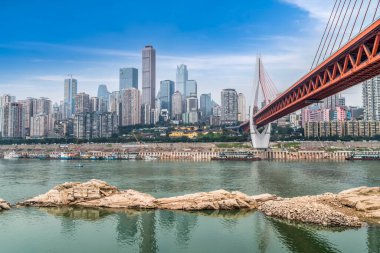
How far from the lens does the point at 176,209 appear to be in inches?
966

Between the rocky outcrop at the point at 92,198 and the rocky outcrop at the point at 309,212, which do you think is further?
the rocky outcrop at the point at 92,198

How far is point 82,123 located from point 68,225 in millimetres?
119723

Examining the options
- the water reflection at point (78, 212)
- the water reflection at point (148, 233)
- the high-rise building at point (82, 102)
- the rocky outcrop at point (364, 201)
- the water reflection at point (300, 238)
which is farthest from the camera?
the high-rise building at point (82, 102)

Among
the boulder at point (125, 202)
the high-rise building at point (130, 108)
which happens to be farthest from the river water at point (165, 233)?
the high-rise building at point (130, 108)

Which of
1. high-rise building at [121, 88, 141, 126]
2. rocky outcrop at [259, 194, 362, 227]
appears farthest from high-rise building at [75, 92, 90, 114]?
rocky outcrop at [259, 194, 362, 227]

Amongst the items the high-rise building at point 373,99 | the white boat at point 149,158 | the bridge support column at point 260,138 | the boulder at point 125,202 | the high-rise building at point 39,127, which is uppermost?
the high-rise building at point 373,99

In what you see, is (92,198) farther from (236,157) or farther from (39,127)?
(39,127)

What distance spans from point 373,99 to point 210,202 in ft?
437

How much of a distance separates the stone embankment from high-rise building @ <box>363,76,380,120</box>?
124 m

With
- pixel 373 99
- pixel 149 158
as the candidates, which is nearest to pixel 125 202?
pixel 149 158

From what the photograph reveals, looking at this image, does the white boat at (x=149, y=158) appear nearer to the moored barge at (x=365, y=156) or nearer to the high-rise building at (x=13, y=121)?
the moored barge at (x=365, y=156)

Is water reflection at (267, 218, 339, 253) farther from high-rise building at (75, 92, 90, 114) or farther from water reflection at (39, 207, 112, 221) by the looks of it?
high-rise building at (75, 92, 90, 114)

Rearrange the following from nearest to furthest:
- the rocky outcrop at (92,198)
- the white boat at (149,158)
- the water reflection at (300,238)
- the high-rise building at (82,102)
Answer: the water reflection at (300,238), the rocky outcrop at (92,198), the white boat at (149,158), the high-rise building at (82,102)

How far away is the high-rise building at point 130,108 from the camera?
186 m
